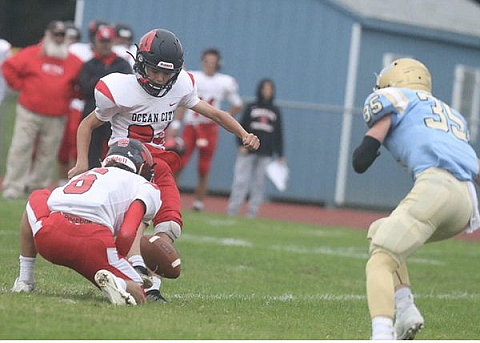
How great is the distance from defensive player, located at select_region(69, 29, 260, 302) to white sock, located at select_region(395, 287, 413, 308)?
1525 millimetres

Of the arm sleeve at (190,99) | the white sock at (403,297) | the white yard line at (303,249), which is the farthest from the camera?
the white yard line at (303,249)

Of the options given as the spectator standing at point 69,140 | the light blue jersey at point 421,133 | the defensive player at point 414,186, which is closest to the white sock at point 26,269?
the defensive player at point 414,186

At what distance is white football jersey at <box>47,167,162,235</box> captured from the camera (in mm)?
6500

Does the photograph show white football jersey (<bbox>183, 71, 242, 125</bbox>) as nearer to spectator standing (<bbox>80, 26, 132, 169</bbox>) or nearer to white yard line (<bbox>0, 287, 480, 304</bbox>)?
spectator standing (<bbox>80, 26, 132, 169</bbox>)

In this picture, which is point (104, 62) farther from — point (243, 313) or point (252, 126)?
point (243, 313)

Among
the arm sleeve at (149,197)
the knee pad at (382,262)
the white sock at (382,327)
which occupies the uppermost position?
the arm sleeve at (149,197)

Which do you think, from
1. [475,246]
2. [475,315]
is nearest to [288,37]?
[475,246]

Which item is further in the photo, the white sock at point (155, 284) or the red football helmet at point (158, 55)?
the white sock at point (155, 284)

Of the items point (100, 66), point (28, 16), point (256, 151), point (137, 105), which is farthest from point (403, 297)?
point (28, 16)

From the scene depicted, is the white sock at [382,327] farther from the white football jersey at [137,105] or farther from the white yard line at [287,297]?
the white football jersey at [137,105]

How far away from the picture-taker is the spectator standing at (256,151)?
1591 centimetres

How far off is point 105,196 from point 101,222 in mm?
165

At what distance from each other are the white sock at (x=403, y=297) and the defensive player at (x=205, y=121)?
9.49 metres

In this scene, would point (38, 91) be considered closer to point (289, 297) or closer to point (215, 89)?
→ point (215, 89)
